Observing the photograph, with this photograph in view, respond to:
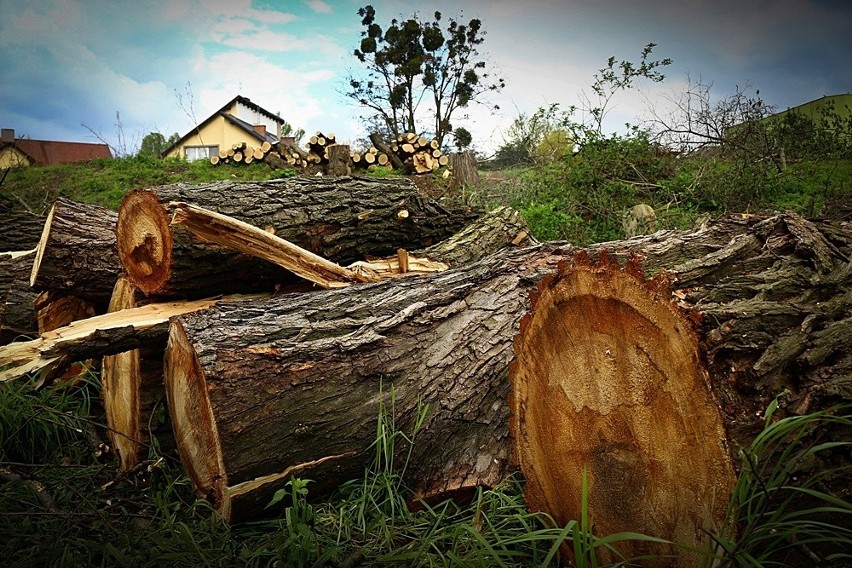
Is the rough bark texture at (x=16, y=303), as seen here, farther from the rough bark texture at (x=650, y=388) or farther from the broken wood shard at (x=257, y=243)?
the rough bark texture at (x=650, y=388)

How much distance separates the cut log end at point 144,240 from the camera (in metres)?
2.96

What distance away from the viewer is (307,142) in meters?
11.2

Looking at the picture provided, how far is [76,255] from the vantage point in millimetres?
3297

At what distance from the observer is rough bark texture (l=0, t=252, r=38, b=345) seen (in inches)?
144

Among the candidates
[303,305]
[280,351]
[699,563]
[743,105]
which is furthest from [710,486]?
[743,105]

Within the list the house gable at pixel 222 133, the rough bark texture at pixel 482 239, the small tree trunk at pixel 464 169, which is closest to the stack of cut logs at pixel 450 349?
the rough bark texture at pixel 482 239

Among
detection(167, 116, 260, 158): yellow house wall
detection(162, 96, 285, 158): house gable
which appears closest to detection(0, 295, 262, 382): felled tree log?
detection(162, 96, 285, 158): house gable

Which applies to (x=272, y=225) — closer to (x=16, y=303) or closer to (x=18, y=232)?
(x=16, y=303)

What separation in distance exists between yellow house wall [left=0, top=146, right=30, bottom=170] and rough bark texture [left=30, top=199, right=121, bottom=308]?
28.7ft

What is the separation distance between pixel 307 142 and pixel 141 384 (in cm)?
923

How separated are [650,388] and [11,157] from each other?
488 inches

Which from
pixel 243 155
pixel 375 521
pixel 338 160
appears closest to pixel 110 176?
pixel 243 155

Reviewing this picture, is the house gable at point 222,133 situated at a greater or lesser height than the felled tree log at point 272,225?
greater

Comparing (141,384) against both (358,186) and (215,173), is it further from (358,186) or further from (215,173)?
(215,173)
